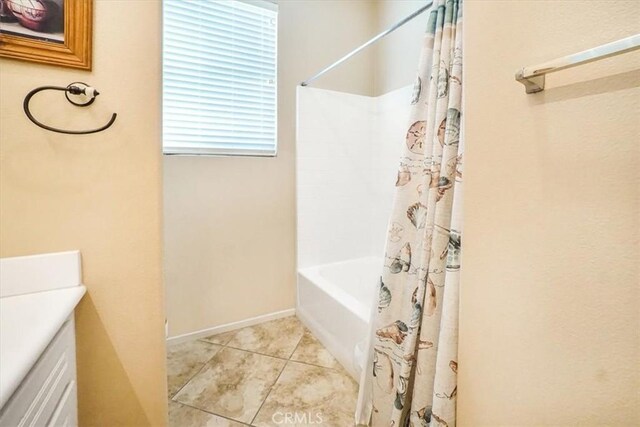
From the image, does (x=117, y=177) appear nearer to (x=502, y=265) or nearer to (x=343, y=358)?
(x=502, y=265)

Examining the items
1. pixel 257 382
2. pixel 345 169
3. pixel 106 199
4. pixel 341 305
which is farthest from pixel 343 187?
pixel 106 199

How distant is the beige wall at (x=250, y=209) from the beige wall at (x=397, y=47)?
160mm

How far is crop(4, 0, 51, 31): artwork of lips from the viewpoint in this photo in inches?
29.0

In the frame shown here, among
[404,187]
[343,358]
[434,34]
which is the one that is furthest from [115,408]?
[434,34]

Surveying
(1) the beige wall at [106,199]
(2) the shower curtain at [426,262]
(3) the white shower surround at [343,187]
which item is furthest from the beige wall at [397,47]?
(1) the beige wall at [106,199]

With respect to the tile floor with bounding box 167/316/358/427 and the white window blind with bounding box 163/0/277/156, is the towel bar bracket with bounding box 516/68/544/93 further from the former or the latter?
the white window blind with bounding box 163/0/277/156

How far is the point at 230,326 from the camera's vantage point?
2150mm

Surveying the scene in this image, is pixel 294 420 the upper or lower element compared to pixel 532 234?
lower

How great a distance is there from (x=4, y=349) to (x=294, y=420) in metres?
1.21

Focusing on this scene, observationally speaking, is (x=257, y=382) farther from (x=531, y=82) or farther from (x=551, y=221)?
(x=531, y=82)

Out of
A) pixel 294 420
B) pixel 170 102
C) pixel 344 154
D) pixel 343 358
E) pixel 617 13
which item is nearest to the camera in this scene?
pixel 617 13

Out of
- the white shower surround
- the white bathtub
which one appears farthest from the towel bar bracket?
the white shower surround

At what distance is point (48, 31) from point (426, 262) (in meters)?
1.36

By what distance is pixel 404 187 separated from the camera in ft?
4.00
